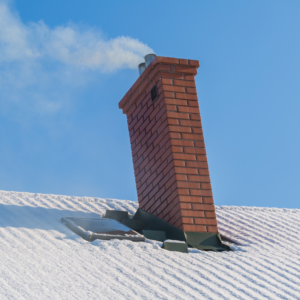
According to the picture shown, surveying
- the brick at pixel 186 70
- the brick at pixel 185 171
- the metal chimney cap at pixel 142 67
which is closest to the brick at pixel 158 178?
the brick at pixel 185 171

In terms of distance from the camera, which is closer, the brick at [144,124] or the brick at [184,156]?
the brick at [184,156]

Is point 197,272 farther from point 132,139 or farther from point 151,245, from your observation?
point 132,139

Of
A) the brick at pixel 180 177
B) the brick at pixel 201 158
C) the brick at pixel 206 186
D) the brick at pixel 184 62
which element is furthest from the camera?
the brick at pixel 184 62

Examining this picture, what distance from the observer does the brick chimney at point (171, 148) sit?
178 inches

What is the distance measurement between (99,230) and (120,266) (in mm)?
977

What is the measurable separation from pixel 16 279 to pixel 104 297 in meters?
0.58

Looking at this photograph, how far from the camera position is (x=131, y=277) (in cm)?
291

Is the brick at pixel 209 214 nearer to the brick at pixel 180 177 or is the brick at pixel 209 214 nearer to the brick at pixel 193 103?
the brick at pixel 180 177

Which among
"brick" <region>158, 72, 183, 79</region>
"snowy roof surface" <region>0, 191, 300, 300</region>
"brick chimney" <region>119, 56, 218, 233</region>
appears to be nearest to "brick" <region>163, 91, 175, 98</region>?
"brick chimney" <region>119, 56, 218, 233</region>

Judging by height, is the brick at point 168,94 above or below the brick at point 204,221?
above

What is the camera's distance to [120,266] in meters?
3.09

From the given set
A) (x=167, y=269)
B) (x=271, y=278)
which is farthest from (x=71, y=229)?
(x=271, y=278)

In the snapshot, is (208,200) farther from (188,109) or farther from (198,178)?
(188,109)

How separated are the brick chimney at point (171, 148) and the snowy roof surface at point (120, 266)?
0.63 meters
